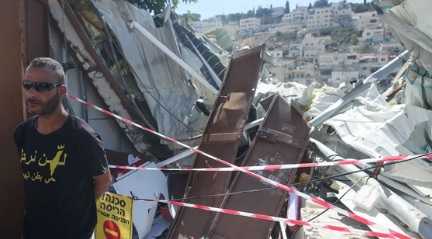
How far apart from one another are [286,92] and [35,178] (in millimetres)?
7546

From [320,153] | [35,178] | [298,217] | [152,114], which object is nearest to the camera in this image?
[35,178]

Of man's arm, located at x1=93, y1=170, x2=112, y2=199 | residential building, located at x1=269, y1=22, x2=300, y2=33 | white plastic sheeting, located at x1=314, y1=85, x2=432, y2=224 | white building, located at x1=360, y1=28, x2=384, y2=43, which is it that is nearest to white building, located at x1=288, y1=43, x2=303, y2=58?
white building, located at x1=360, y1=28, x2=384, y2=43

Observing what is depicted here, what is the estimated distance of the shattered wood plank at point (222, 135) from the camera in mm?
4258

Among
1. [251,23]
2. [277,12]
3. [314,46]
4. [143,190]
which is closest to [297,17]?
[277,12]

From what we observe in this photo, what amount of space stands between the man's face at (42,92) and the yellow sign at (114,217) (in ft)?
3.94

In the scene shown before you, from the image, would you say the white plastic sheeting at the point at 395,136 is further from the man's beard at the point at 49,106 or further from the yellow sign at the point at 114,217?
the man's beard at the point at 49,106

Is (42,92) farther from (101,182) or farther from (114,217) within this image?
(114,217)

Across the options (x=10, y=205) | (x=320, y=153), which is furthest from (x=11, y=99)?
(x=320, y=153)

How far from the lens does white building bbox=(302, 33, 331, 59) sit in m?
64.2

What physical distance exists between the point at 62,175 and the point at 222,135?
244cm

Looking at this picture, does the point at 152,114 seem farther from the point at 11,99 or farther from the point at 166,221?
the point at 11,99

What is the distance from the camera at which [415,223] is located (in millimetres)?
4633

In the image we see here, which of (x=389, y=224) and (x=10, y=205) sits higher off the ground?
(x=10, y=205)

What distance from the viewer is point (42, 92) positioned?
2318 mm
